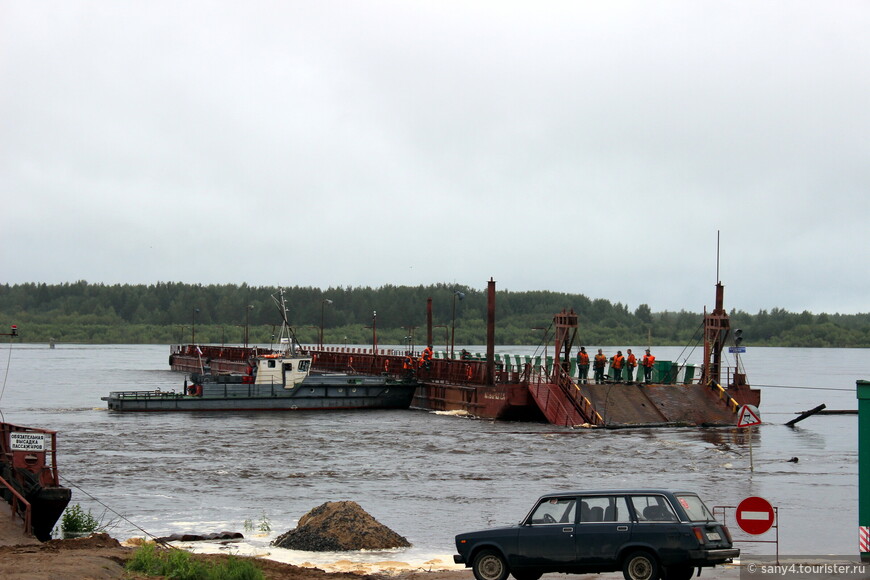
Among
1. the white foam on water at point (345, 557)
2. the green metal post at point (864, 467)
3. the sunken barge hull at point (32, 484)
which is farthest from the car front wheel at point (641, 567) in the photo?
the sunken barge hull at point (32, 484)

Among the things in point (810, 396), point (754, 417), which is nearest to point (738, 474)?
point (754, 417)

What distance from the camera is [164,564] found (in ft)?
50.8

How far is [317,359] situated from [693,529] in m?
72.6

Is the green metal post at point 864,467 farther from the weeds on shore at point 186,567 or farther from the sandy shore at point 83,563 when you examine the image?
the weeds on shore at point 186,567

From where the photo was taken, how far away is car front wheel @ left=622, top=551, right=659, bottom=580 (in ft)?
47.5

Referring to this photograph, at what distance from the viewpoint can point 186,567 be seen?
15.1 meters

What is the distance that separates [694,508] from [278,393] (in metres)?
44.7

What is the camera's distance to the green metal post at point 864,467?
53.7 ft

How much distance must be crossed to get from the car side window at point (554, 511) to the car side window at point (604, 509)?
7.3 inches

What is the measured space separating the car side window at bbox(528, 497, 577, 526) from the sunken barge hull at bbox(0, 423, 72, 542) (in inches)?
404

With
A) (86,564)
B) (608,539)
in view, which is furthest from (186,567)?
(608,539)

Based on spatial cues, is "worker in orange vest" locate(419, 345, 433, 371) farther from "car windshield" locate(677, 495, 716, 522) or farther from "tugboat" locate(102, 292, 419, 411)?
"car windshield" locate(677, 495, 716, 522)

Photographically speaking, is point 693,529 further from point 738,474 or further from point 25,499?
point 738,474

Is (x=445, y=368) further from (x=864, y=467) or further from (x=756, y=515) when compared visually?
(x=864, y=467)
